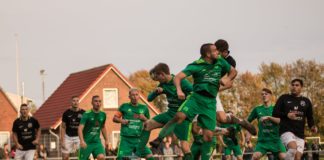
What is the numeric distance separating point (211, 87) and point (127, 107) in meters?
5.89

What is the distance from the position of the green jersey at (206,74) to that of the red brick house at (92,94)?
5000 centimetres

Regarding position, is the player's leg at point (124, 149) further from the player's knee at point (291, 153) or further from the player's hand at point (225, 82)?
the player's hand at point (225, 82)

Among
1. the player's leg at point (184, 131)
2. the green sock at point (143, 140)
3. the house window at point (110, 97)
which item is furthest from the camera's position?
the house window at point (110, 97)

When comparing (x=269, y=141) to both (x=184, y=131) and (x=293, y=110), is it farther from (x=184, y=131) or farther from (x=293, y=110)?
(x=184, y=131)

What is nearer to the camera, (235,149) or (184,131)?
(184,131)

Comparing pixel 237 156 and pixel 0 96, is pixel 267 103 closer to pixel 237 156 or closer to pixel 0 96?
pixel 237 156

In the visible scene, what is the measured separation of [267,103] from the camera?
859 inches

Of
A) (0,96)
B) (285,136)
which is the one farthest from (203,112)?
(0,96)

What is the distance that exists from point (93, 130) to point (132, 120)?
1.18 m

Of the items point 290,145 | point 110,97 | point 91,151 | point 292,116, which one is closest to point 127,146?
point 91,151

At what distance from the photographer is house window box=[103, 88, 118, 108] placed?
67.4m

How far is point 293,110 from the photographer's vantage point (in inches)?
731

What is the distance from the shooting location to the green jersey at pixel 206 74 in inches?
585

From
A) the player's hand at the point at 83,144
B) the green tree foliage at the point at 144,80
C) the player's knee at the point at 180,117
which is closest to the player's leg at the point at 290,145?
the player's knee at the point at 180,117
